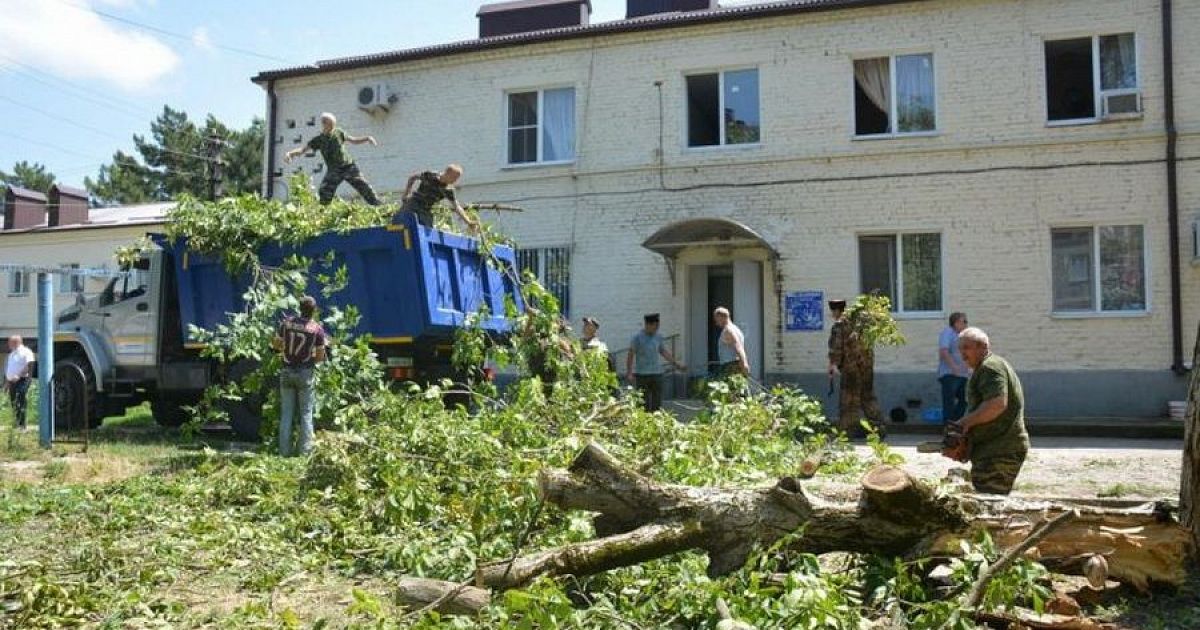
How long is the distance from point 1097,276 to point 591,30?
9.12 m

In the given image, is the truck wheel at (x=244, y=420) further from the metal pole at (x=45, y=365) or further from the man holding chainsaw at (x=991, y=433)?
the man holding chainsaw at (x=991, y=433)

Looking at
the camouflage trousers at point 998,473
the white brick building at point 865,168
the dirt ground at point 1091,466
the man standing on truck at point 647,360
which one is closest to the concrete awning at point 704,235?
the white brick building at point 865,168

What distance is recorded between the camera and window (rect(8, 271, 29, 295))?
31828 mm

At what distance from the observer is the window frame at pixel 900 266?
1467cm

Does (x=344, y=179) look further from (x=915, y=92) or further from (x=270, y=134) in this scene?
(x=915, y=92)

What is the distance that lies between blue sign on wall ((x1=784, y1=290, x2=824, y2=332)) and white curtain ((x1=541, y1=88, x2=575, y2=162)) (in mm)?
4839

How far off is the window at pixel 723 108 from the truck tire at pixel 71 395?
32.4ft

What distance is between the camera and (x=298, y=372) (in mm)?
9031

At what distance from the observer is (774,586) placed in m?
4.26

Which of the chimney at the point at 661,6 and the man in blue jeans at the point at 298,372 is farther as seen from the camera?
the chimney at the point at 661,6

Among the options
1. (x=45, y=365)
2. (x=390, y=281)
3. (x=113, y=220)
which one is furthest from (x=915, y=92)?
(x=113, y=220)

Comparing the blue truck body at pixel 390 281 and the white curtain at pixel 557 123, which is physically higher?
the white curtain at pixel 557 123

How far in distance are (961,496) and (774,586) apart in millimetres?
1174

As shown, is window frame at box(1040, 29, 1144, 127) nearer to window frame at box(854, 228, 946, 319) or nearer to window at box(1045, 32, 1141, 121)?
window at box(1045, 32, 1141, 121)
